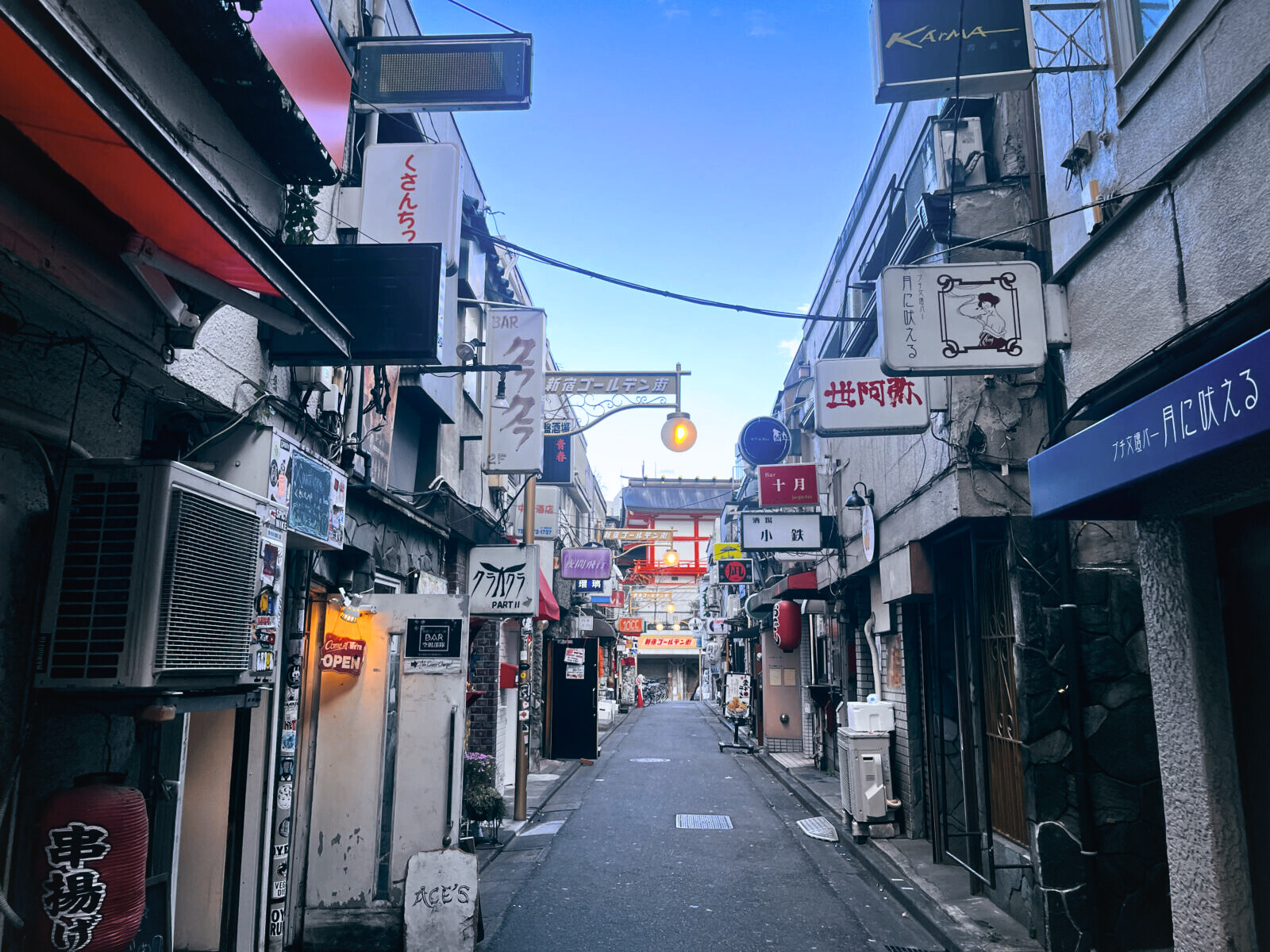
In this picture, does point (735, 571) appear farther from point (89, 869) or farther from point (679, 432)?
point (89, 869)

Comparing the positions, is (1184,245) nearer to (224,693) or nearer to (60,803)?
(224,693)

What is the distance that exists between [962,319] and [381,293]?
4080mm

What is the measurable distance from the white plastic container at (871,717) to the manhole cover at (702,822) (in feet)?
8.12

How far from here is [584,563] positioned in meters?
22.7

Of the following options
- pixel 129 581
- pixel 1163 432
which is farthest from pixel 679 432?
pixel 129 581

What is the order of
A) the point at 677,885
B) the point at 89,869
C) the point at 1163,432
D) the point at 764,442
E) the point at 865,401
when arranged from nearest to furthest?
the point at 89,869
the point at 1163,432
the point at 677,885
the point at 865,401
the point at 764,442

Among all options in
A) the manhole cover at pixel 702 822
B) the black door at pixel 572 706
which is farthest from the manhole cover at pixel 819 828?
the black door at pixel 572 706

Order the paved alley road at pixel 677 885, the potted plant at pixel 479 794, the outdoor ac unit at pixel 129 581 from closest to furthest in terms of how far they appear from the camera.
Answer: the outdoor ac unit at pixel 129 581 → the paved alley road at pixel 677 885 → the potted plant at pixel 479 794

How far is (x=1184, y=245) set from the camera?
4922mm

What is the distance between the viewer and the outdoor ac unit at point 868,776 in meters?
10.8

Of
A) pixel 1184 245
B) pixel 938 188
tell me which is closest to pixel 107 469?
pixel 1184 245

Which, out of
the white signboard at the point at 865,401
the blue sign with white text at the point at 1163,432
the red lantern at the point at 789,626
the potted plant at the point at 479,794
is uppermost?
the white signboard at the point at 865,401

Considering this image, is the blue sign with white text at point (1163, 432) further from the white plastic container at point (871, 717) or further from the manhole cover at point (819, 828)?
the manhole cover at point (819, 828)

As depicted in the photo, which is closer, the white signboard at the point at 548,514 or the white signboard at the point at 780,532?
the white signboard at the point at 780,532
